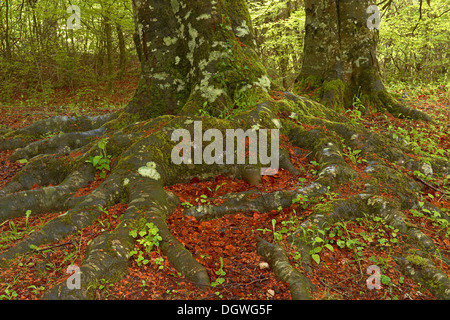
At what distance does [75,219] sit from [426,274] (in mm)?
3699

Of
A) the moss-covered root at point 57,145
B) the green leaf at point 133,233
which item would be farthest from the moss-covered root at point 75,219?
the moss-covered root at point 57,145

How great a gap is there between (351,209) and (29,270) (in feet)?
11.5

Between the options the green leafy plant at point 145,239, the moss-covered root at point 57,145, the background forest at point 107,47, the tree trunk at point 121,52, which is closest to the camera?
the green leafy plant at point 145,239

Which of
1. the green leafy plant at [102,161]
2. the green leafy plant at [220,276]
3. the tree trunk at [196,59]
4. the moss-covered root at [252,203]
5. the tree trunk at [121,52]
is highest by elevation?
the tree trunk at [121,52]

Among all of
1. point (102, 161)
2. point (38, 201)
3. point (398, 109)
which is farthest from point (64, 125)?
point (398, 109)

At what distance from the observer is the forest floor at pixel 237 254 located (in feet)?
9.13

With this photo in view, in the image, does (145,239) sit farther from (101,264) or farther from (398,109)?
(398,109)

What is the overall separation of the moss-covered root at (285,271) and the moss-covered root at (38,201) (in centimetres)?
259

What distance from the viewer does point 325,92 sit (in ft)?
24.8

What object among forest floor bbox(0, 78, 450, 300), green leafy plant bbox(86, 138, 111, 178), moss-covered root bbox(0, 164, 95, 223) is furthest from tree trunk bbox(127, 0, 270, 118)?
moss-covered root bbox(0, 164, 95, 223)

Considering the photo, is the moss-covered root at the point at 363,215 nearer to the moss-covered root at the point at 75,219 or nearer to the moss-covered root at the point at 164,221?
the moss-covered root at the point at 164,221

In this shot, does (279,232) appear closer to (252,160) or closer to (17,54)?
(252,160)

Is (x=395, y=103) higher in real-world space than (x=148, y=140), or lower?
higher

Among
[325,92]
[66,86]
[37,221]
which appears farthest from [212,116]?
[66,86]
